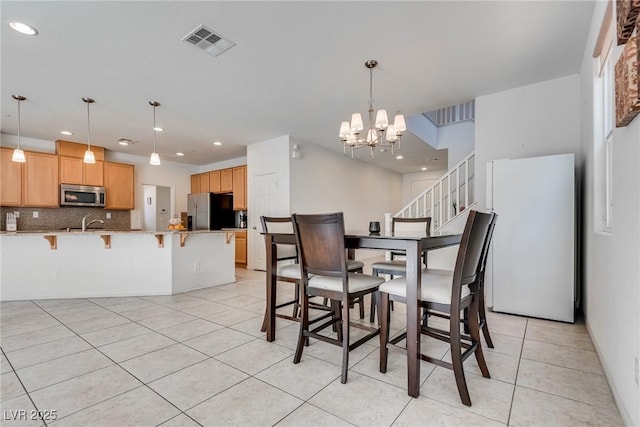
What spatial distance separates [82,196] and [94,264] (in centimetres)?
241

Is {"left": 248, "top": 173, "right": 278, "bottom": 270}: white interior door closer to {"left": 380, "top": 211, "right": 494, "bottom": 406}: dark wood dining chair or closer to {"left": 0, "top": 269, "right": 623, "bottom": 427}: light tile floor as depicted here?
{"left": 0, "top": 269, "right": 623, "bottom": 427}: light tile floor

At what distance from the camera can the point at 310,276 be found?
2.21 meters

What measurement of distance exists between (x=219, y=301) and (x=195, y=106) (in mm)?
2583

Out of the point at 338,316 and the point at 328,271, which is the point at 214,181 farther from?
the point at 328,271

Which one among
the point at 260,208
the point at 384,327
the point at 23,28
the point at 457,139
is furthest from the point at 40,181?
the point at 457,139

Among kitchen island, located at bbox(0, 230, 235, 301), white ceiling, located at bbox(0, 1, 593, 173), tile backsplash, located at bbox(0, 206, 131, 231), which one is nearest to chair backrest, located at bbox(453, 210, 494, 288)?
white ceiling, located at bbox(0, 1, 593, 173)

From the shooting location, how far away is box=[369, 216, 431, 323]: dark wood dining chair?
2629 millimetres

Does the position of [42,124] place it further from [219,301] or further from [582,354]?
[582,354]

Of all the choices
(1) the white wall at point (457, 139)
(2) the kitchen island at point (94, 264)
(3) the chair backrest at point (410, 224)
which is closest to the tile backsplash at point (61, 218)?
(2) the kitchen island at point (94, 264)

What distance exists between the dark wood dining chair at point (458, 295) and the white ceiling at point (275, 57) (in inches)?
65.6

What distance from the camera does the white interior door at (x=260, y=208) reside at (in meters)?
5.61

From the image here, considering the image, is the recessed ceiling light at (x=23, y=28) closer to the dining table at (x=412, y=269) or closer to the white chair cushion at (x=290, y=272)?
the white chair cushion at (x=290, y=272)

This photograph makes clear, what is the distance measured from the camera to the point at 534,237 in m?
2.92

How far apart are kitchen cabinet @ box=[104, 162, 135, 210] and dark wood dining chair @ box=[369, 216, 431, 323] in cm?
563
